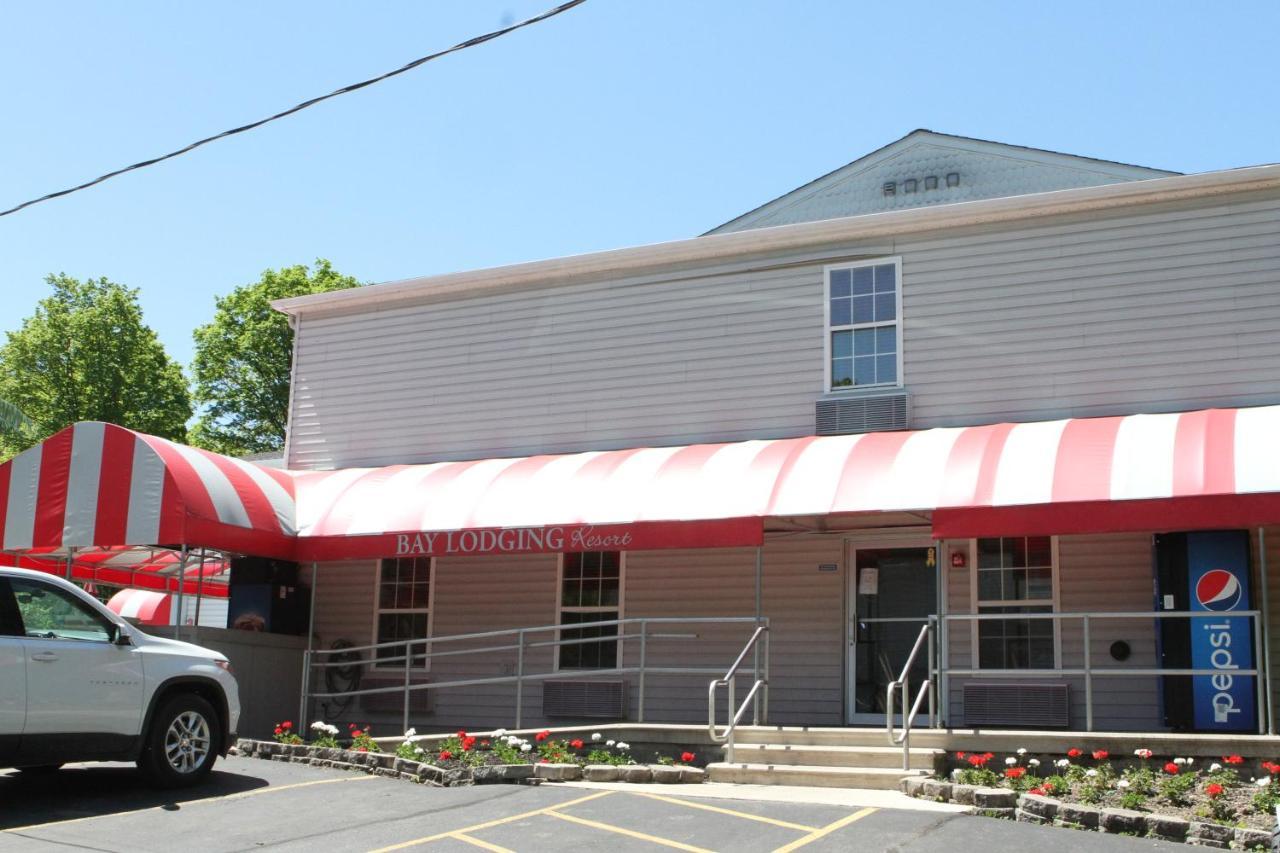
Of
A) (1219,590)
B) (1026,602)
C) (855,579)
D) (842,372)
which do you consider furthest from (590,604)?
(1219,590)

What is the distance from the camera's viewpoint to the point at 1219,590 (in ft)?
40.0

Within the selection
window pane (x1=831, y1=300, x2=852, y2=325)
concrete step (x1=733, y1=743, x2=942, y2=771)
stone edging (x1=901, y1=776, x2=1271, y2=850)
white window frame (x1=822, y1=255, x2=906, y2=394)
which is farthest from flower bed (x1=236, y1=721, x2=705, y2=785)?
window pane (x1=831, y1=300, x2=852, y2=325)

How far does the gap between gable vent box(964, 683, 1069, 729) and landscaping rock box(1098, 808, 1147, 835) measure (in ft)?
13.1

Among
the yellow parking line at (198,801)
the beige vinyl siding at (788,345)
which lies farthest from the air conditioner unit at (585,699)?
the yellow parking line at (198,801)

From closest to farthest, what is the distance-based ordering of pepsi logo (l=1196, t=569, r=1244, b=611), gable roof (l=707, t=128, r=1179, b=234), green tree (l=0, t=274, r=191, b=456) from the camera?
pepsi logo (l=1196, t=569, r=1244, b=611)
gable roof (l=707, t=128, r=1179, b=234)
green tree (l=0, t=274, r=191, b=456)

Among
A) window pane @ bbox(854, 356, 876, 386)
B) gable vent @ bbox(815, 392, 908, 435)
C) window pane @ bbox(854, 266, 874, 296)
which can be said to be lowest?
gable vent @ bbox(815, 392, 908, 435)

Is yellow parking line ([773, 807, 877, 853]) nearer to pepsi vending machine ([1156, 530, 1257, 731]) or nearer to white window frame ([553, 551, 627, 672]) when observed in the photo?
pepsi vending machine ([1156, 530, 1257, 731])

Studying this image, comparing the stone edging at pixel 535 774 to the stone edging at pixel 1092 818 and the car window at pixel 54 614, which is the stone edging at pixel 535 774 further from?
the car window at pixel 54 614

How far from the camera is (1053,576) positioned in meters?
13.8

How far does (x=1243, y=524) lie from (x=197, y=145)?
35.0 feet

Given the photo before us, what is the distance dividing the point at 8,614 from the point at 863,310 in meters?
9.53

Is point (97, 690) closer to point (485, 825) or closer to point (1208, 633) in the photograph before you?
point (485, 825)

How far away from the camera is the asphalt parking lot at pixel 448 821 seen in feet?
29.2

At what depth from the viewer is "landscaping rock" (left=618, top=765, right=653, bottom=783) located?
1171cm
